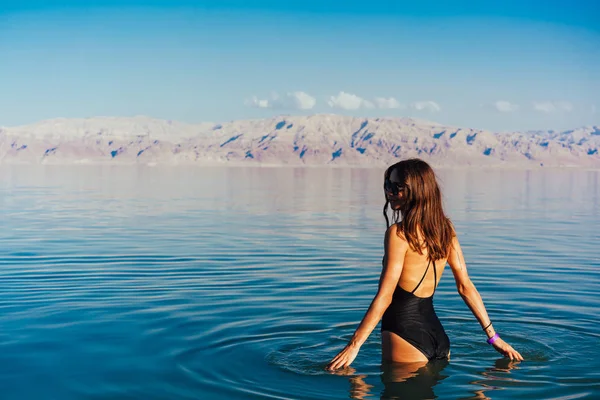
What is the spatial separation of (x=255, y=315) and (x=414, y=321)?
16.9 ft

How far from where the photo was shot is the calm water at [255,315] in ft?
25.8

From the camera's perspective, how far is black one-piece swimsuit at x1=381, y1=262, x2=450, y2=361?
22.4 feet

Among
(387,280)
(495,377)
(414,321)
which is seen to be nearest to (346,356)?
(414,321)

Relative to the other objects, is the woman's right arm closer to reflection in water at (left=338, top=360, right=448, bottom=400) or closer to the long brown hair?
the long brown hair

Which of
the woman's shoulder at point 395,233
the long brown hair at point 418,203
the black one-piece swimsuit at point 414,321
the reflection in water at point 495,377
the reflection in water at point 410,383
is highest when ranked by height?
the long brown hair at point 418,203

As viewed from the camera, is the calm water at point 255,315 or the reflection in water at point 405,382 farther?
the calm water at point 255,315

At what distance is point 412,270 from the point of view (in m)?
6.66

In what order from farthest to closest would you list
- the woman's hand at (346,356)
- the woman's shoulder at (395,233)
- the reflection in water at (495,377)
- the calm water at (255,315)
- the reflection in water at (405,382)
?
the calm water at (255,315)
the reflection in water at (495,377)
the reflection in water at (405,382)
the woman's hand at (346,356)
the woman's shoulder at (395,233)

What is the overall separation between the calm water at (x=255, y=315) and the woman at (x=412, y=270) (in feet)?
1.48

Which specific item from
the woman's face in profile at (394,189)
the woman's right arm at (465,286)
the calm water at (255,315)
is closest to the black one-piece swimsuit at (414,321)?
the woman's right arm at (465,286)

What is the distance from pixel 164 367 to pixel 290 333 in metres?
2.35

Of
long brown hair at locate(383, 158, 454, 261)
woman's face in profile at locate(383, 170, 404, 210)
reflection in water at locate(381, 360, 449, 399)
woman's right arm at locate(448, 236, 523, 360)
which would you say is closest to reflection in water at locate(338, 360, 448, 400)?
reflection in water at locate(381, 360, 449, 399)

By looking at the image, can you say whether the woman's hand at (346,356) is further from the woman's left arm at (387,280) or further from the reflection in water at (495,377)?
the reflection in water at (495,377)

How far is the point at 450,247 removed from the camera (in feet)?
22.6
